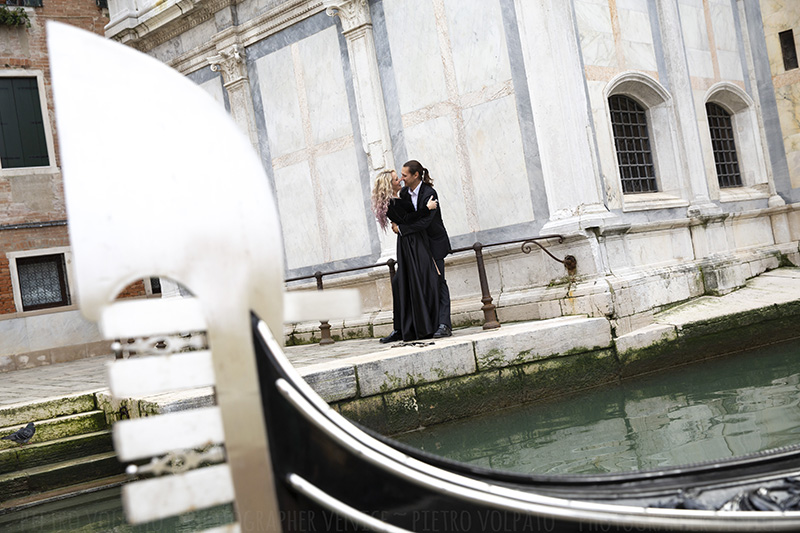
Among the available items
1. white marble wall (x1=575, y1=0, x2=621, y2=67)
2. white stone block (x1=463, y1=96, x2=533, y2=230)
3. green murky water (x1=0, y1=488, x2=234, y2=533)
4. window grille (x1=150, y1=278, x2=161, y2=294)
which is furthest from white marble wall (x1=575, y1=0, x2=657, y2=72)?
window grille (x1=150, y1=278, x2=161, y2=294)

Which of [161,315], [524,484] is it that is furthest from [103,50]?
[524,484]

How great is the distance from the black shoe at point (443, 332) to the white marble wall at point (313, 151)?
2.71 metres

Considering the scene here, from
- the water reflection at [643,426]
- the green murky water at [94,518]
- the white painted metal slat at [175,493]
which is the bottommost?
the water reflection at [643,426]

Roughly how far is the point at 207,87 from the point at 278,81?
1.57 meters

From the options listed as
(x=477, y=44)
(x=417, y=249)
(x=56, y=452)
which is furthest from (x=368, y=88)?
(x=56, y=452)

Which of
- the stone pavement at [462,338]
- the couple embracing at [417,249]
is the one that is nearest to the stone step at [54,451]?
the stone pavement at [462,338]

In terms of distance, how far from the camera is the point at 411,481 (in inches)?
84.3

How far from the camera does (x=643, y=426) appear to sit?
5.48 metres

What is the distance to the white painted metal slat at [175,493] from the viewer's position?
6.21 feet

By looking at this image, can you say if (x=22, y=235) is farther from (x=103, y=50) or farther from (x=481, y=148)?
(x=103, y=50)

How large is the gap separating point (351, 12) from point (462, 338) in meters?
4.78

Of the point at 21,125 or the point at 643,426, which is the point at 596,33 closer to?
the point at 643,426

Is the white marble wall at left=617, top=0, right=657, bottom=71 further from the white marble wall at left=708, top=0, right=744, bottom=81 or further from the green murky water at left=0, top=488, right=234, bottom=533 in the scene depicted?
the green murky water at left=0, top=488, right=234, bottom=533

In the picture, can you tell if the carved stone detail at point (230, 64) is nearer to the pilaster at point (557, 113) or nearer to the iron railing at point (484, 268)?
the iron railing at point (484, 268)
